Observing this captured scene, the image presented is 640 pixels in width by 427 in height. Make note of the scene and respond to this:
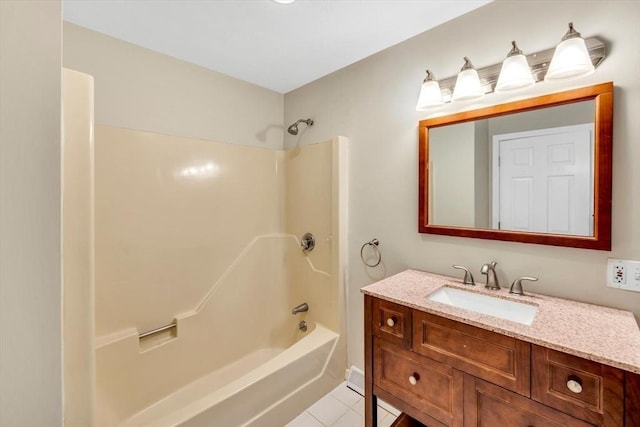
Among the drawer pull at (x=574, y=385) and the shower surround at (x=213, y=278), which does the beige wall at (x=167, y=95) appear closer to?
the shower surround at (x=213, y=278)

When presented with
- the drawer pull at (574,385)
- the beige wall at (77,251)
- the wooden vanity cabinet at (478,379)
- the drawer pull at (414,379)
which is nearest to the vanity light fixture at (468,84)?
the wooden vanity cabinet at (478,379)

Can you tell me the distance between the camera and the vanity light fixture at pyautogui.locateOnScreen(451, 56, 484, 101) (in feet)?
4.62

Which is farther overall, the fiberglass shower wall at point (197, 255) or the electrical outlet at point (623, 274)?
the fiberglass shower wall at point (197, 255)

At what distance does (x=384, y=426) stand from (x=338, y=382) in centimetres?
45

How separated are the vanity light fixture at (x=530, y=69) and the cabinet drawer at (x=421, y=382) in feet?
4.24

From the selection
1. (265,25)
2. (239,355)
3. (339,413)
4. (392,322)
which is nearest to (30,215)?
(392,322)

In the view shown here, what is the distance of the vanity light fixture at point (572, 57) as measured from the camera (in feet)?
3.69

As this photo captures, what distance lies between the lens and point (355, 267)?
6.77 ft

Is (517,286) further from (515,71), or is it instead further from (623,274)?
(515,71)

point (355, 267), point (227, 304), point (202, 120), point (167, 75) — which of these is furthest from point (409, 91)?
point (227, 304)

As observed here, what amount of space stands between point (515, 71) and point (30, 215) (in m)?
1.72

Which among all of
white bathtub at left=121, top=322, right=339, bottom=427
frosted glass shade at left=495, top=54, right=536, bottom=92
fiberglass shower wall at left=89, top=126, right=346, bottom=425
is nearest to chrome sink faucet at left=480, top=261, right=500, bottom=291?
frosted glass shade at left=495, top=54, right=536, bottom=92

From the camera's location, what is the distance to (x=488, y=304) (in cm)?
135

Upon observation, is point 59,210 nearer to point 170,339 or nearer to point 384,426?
point 170,339
